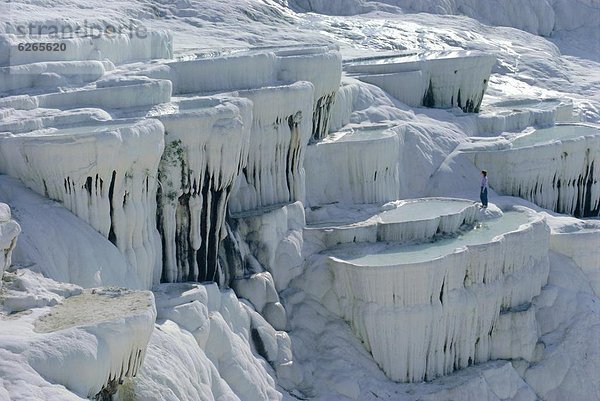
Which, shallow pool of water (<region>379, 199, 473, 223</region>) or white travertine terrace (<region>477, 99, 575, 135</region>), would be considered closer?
shallow pool of water (<region>379, 199, 473, 223</region>)

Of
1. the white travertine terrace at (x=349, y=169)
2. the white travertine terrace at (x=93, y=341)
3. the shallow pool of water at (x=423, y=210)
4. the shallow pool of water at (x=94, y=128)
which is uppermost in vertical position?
the shallow pool of water at (x=94, y=128)

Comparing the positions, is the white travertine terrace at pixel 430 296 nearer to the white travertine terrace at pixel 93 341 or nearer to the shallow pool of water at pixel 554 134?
the shallow pool of water at pixel 554 134

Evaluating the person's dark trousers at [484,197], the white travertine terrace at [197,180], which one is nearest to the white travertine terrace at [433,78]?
the person's dark trousers at [484,197]

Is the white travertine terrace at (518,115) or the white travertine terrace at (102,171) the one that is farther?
the white travertine terrace at (518,115)

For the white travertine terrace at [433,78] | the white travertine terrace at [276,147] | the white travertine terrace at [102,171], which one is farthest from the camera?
the white travertine terrace at [433,78]

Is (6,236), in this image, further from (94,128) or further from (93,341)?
(94,128)

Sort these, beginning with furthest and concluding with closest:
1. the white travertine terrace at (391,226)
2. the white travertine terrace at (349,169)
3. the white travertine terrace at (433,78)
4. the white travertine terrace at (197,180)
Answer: the white travertine terrace at (433,78), the white travertine terrace at (349,169), the white travertine terrace at (391,226), the white travertine terrace at (197,180)

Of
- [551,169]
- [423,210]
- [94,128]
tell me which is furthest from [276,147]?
[551,169]

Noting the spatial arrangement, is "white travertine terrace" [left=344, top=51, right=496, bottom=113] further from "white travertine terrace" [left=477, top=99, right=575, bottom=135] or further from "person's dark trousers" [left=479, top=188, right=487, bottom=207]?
"person's dark trousers" [left=479, top=188, right=487, bottom=207]

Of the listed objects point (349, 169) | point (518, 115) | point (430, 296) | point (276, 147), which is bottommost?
point (430, 296)

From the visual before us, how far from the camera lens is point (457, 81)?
25.7m

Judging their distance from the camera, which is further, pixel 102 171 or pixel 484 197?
pixel 484 197

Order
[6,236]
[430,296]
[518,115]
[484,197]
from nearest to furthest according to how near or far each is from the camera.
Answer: [6,236] → [430,296] → [484,197] → [518,115]

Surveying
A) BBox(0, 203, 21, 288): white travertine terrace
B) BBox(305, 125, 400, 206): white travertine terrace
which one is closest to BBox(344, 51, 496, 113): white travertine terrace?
BBox(305, 125, 400, 206): white travertine terrace
